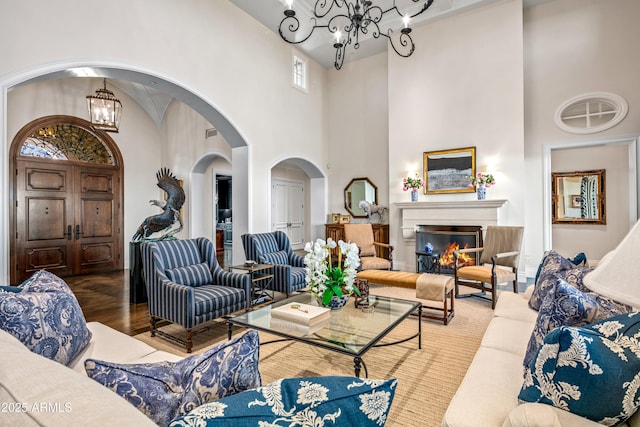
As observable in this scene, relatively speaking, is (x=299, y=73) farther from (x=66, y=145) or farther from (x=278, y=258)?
(x=66, y=145)

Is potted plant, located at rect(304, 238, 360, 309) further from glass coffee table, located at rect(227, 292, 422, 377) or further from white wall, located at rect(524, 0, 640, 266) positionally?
white wall, located at rect(524, 0, 640, 266)

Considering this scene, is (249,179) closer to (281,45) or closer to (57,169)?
(281,45)

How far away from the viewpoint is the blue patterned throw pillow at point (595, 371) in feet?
3.13

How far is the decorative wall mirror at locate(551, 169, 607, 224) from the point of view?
5434 mm

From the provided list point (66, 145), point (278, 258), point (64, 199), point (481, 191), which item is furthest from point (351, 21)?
point (64, 199)

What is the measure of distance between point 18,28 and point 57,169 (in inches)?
142

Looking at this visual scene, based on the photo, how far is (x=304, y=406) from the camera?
25.2 inches

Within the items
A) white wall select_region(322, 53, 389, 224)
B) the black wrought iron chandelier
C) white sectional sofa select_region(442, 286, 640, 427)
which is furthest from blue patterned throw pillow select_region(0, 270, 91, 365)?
white wall select_region(322, 53, 389, 224)

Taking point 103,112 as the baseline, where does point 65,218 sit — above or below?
below

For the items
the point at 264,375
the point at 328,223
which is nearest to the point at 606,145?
the point at 328,223

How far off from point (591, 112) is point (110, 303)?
25.7 feet

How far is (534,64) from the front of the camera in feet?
→ 18.6

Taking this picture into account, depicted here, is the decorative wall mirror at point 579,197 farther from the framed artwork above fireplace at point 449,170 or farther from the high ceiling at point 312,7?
the high ceiling at point 312,7

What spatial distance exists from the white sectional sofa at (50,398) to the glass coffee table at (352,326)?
58.6 inches
